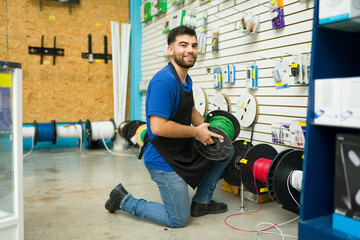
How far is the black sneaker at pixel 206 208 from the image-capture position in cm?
283

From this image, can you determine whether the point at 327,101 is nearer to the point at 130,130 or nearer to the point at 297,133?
the point at 297,133

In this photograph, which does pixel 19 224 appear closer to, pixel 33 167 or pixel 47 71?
pixel 33 167

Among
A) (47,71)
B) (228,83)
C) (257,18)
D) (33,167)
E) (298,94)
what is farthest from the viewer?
(47,71)

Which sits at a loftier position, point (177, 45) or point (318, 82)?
point (177, 45)

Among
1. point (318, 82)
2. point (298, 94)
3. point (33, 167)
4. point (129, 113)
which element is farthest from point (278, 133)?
point (129, 113)

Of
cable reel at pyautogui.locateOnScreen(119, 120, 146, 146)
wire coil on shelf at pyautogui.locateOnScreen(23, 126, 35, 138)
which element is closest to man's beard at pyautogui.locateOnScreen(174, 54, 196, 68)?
cable reel at pyautogui.locateOnScreen(119, 120, 146, 146)

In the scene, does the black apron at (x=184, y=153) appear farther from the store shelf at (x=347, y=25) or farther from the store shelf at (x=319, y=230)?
the store shelf at (x=347, y=25)

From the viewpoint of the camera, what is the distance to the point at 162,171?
8.34ft

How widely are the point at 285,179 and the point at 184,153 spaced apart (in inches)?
34.1

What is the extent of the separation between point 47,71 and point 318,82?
6.17 m

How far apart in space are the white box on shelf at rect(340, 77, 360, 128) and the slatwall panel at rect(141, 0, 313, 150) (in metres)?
1.87

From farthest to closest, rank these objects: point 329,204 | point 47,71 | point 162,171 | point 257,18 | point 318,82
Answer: point 47,71, point 257,18, point 162,171, point 329,204, point 318,82

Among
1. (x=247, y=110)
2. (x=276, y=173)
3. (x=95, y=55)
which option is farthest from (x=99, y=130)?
(x=276, y=173)

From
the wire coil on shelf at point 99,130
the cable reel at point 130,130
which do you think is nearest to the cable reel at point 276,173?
the cable reel at point 130,130
